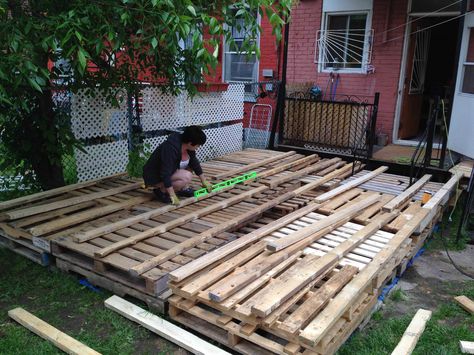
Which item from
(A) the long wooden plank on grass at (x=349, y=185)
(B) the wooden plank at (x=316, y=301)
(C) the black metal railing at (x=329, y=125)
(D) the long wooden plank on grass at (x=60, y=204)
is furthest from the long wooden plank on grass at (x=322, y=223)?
(C) the black metal railing at (x=329, y=125)

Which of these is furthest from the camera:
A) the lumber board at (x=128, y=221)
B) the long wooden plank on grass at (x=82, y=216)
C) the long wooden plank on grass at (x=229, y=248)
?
the long wooden plank on grass at (x=82, y=216)

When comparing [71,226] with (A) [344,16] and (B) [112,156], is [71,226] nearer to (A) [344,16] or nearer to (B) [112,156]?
(B) [112,156]

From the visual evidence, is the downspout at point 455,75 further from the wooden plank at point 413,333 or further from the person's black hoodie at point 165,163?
the person's black hoodie at point 165,163

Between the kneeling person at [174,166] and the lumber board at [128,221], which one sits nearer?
the lumber board at [128,221]

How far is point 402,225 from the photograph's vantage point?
16.2 ft

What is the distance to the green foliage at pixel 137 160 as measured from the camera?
6.69 m

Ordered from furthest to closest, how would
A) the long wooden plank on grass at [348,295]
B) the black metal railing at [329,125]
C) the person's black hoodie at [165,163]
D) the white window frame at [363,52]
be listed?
the white window frame at [363,52] → the black metal railing at [329,125] → the person's black hoodie at [165,163] → the long wooden plank on grass at [348,295]

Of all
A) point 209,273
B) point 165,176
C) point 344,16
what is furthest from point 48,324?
point 344,16

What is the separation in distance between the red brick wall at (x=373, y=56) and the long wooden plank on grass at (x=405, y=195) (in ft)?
8.71

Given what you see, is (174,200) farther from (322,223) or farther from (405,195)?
(405,195)

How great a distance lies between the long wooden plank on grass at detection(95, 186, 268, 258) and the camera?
412cm

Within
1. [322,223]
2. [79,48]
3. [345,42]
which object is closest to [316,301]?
[322,223]

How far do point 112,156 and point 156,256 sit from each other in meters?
3.23

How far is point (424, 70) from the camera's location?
10055 mm
